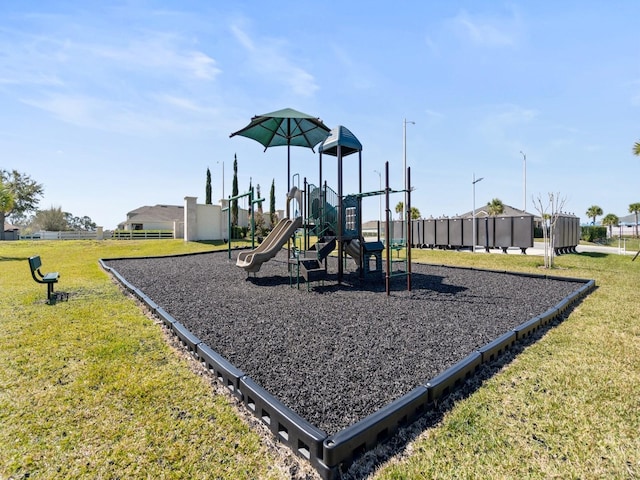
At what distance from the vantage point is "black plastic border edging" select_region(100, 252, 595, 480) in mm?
2027

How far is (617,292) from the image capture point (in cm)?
739

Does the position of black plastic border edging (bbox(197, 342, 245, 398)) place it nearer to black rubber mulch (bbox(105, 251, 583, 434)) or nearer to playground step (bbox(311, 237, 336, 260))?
black rubber mulch (bbox(105, 251, 583, 434))

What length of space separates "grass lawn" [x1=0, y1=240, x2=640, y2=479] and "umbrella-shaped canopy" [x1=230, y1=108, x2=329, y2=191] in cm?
754

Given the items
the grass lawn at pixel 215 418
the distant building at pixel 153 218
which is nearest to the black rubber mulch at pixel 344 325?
the grass lawn at pixel 215 418

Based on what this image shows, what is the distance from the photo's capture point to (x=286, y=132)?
1158cm

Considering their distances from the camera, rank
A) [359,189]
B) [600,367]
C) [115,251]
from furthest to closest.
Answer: [115,251], [359,189], [600,367]

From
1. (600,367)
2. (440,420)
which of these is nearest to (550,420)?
(440,420)

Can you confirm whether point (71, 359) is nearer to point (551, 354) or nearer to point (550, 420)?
point (550, 420)

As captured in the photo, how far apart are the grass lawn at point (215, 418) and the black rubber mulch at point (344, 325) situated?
1.65 feet

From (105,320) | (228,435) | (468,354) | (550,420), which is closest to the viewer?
(228,435)

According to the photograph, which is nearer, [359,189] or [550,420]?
[550,420]

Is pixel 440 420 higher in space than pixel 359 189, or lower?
lower

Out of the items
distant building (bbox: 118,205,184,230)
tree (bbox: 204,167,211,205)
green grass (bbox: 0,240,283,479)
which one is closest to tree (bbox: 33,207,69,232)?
distant building (bbox: 118,205,184,230)

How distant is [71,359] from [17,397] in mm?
791
